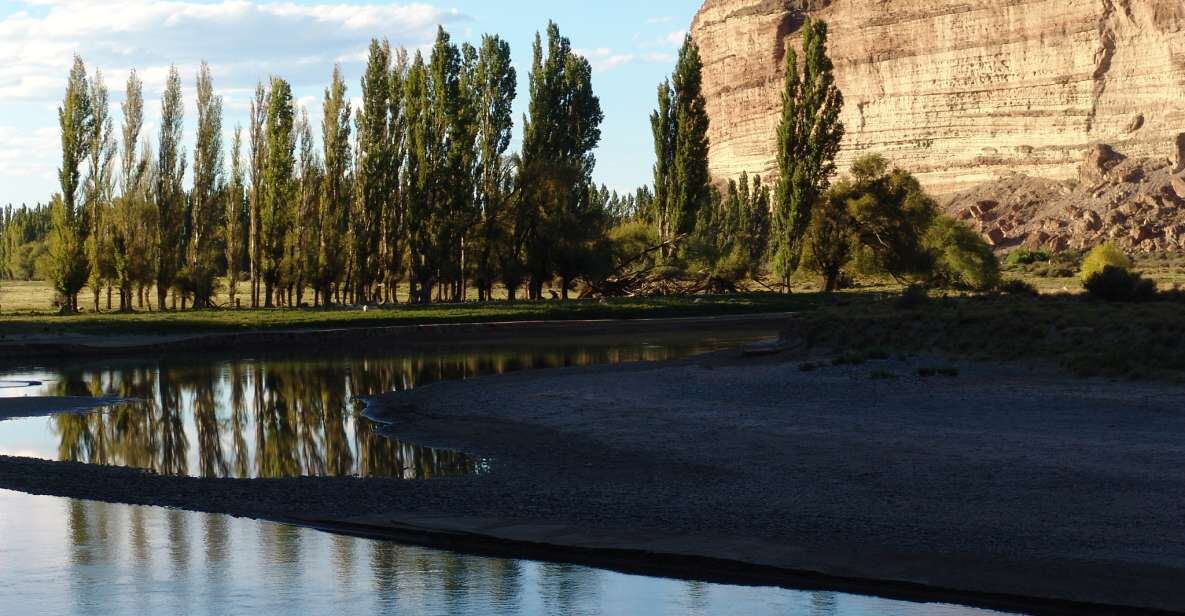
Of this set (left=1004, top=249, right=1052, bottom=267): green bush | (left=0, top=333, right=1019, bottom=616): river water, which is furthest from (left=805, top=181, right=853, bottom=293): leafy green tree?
(left=0, top=333, right=1019, bottom=616): river water

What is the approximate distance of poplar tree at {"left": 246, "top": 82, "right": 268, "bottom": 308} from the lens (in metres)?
51.7

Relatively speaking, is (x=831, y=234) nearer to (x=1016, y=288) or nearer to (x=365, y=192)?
(x=1016, y=288)

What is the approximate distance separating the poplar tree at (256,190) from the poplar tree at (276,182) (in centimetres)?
25

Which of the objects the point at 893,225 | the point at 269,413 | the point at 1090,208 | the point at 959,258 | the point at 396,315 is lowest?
the point at 269,413

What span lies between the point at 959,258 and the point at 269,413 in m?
44.3

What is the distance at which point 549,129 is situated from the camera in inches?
2135

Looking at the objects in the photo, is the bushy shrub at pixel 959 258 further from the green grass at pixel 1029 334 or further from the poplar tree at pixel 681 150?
the green grass at pixel 1029 334

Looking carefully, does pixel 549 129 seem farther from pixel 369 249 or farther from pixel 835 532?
pixel 835 532

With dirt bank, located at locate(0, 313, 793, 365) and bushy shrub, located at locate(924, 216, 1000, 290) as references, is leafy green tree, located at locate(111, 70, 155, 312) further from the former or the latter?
bushy shrub, located at locate(924, 216, 1000, 290)

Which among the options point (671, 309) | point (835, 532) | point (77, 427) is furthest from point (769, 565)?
point (671, 309)

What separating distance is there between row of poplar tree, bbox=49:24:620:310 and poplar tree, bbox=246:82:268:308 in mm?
75

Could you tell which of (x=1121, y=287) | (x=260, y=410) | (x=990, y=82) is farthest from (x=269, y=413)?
(x=990, y=82)

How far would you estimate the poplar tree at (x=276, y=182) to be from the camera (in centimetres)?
5175

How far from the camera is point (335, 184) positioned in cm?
5416
